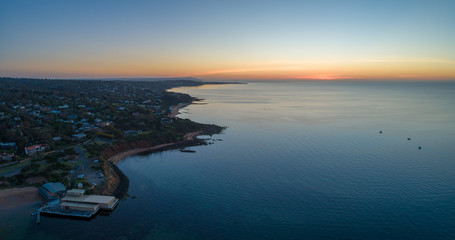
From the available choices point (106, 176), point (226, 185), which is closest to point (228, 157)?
point (226, 185)

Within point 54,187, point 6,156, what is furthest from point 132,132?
point 54,187

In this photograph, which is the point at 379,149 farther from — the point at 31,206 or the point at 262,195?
the point at 31,206

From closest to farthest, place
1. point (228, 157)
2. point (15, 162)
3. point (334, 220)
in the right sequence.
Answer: point (334, 220) < point (15, 162) < point (228, 157)

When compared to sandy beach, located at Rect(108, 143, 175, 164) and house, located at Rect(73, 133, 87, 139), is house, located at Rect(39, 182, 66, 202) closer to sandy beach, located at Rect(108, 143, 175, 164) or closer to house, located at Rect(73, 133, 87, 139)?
sandy beach, located at Rect(108, 143, 175, 164)

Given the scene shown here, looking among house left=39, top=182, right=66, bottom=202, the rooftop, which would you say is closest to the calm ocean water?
house left=39, top=182, right=66, bottom=202

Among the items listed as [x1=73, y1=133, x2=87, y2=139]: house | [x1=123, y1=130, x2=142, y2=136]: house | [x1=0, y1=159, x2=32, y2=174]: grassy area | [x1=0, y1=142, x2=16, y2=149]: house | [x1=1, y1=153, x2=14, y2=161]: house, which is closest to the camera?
[x1=0, y1=159, x2=32, y2=174]: grassy area

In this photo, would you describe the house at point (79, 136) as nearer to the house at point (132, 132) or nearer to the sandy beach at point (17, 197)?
the house at point (132, 132)

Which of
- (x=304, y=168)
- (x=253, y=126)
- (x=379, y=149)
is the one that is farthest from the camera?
(x=253, y=126)
